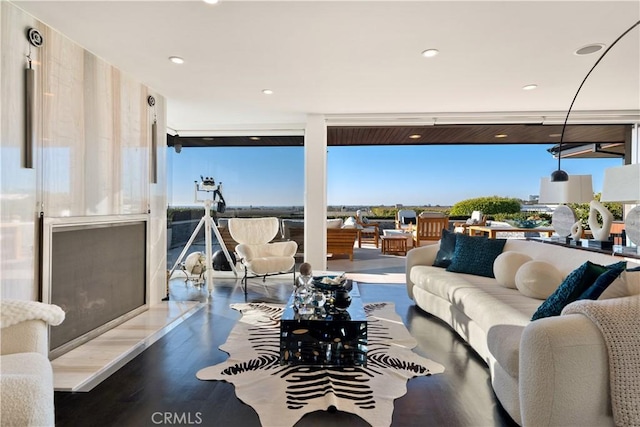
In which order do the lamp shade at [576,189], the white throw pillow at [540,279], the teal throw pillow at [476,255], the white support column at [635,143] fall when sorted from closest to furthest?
1. the white throw pillow at [540,279]
2. the teal throw pillow at [476,255]
3. the lamp shade at [576,189]
4. the white support column at [635,143]

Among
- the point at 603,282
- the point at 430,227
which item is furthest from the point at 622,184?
the point at 430,227

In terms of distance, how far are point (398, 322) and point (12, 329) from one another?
2840mm

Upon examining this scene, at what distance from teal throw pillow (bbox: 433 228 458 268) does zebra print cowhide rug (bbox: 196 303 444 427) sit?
1073 mm

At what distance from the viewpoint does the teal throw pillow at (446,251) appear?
3.74 meters

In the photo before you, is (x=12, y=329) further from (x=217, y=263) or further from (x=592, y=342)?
(x=217, y=263)

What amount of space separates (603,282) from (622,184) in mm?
1133

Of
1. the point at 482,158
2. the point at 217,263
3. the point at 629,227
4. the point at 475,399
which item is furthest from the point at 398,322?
the point at 482,158

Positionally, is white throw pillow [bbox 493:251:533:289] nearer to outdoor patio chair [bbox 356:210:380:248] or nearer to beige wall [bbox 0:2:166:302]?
beige wall [bbox 0:2:166:302]

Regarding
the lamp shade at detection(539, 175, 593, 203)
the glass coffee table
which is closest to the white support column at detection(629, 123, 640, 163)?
the lamp shade at detection(539, 175, 593, 203)

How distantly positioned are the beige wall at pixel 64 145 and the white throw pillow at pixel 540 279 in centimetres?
359

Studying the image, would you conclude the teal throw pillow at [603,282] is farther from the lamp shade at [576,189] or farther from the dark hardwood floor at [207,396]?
the lamp shade at [576,189]

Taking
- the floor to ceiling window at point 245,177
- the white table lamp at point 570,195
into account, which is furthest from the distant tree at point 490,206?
the white table lamp at point 570,195

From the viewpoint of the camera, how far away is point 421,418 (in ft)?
5.82

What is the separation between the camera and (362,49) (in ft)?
9.38
